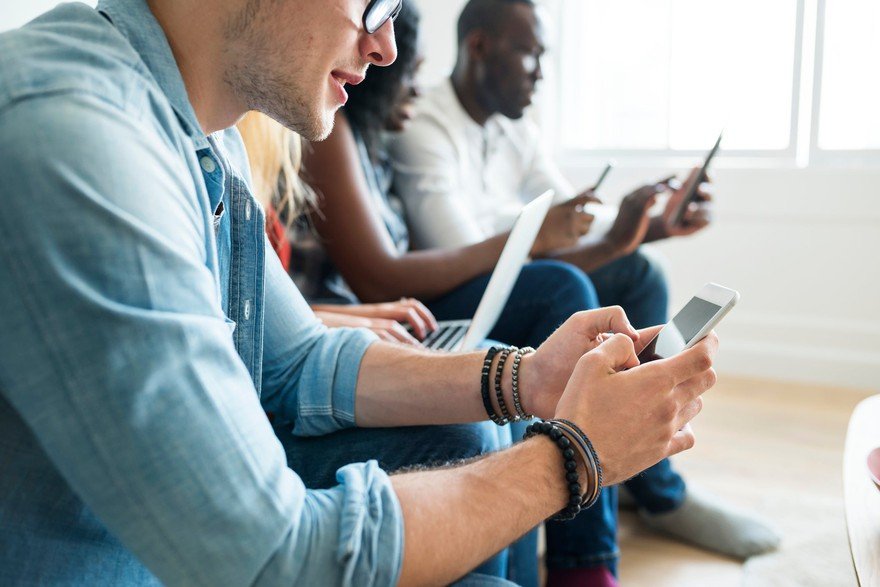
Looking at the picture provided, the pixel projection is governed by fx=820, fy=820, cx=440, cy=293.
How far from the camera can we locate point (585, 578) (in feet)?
4.00

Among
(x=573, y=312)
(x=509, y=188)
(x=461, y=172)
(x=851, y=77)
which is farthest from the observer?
(x=851, y=77)

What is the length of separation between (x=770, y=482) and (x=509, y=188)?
36.4 inches

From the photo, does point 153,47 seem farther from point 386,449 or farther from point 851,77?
point 851,77

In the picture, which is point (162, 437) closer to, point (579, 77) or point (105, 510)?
point (105, 510)

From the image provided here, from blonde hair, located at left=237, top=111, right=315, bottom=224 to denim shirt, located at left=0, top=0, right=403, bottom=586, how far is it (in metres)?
0.67

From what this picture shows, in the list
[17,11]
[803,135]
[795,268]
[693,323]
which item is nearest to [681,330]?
[693,323]

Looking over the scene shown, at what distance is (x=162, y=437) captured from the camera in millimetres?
477

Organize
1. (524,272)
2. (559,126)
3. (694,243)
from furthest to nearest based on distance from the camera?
1. (559,126)
2. (694,243)
3. (524,272)

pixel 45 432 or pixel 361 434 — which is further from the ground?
pixel 45 432

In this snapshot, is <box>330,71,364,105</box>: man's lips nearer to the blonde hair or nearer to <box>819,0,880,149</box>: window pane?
the blonde hair

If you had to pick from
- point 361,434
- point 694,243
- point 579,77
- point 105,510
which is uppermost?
point 579,77

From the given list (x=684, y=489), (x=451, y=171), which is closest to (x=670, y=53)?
(x=451, y=171)

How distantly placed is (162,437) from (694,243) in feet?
8.30

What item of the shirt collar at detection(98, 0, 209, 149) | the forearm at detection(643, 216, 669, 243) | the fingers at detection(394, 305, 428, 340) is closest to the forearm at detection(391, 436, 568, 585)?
the shirt collar at detection(98, 0, 209, 149)
